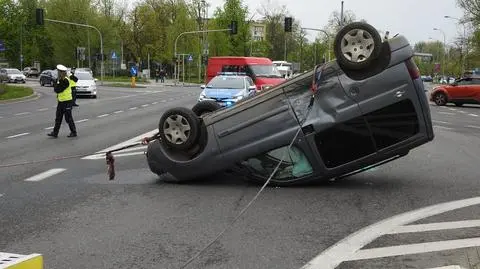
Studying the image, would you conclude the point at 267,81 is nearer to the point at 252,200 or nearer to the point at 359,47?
the point at 359,47

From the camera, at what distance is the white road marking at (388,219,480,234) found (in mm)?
5930

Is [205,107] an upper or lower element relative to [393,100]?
lower

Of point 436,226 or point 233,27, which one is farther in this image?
point 233,27

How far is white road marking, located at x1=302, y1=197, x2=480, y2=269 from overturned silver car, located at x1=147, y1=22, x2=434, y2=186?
1.00 meters

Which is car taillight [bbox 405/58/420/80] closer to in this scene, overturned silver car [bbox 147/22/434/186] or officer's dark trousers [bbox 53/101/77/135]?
overturned silver car [bbox 147/22/434/186]

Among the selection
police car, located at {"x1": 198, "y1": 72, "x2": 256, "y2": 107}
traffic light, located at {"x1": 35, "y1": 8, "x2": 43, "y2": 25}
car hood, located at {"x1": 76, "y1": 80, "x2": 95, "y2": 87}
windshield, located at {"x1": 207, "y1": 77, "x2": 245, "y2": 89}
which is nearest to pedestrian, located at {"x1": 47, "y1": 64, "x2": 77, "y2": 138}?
police car, located at {"x1": 198, "y1": 72, "x2": 256, "y2": 107}

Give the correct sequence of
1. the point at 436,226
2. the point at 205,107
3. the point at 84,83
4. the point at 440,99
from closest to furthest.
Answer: the point at 436,226, the point at 205,107, the point at 440,99, the point at 84,83

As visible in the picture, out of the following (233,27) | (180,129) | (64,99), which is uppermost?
(233,27)

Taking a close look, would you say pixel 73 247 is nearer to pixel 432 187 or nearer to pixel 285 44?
pixel 432 187

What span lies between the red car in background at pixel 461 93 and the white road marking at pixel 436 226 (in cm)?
2659

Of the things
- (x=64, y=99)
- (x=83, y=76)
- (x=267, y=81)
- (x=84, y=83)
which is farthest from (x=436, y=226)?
(x=83, y=76)

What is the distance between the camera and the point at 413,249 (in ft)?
17.3

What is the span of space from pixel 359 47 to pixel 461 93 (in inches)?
1021

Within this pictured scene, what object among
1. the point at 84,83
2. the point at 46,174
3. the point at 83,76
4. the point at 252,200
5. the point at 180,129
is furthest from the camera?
the point at 83,76
